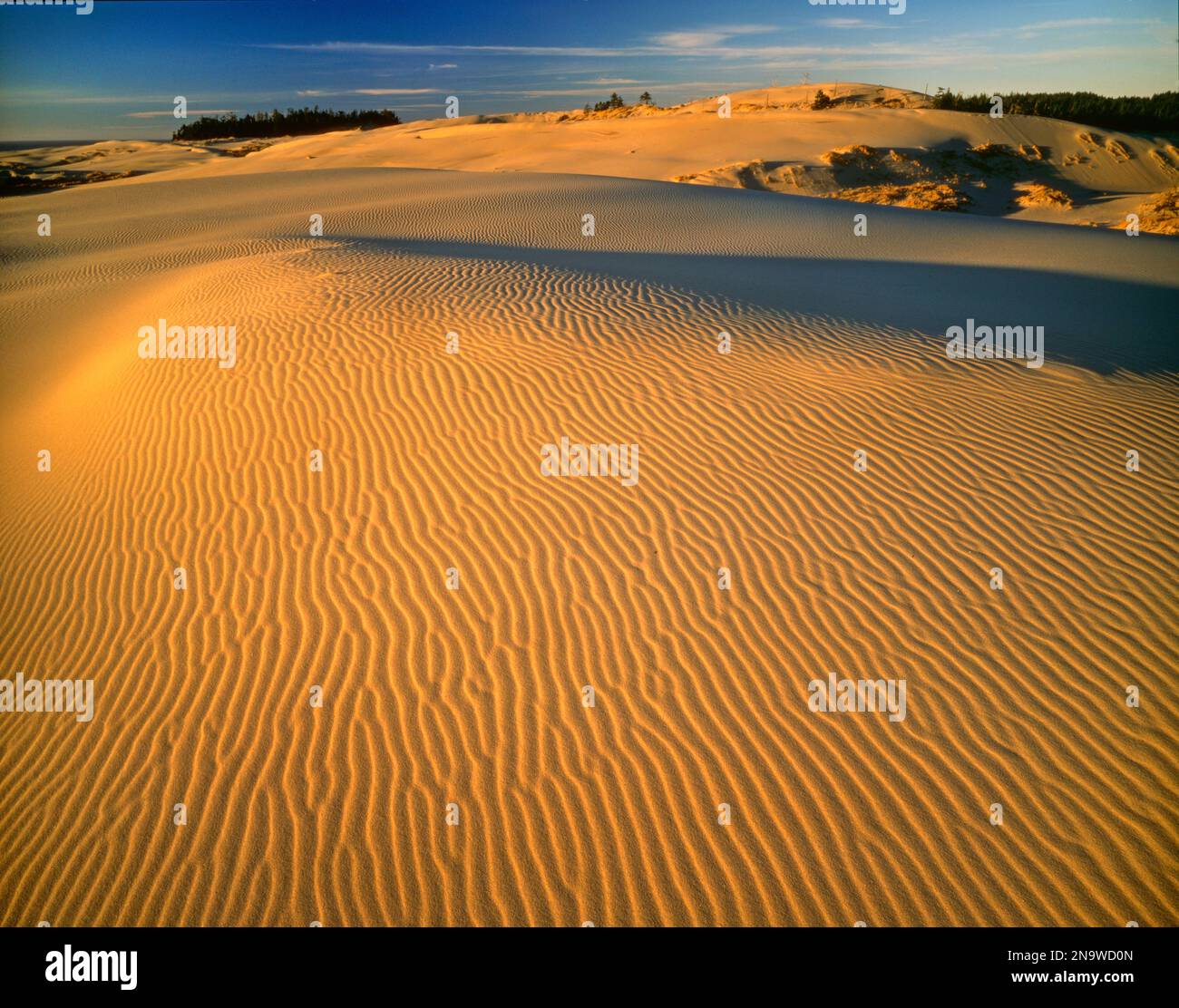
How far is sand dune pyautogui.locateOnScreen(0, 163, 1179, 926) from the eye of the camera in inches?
150

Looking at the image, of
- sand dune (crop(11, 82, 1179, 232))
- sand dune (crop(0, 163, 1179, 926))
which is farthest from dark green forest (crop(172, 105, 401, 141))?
sand dune (crop(0, 163, 1179, 926))

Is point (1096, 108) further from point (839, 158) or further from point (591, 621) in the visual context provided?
point (591, 621)

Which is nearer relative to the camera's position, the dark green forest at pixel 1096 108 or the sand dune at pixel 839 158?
the sand dune at pixel 839 158

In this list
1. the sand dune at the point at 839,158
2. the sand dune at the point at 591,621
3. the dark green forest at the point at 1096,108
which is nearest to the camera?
the sand dune at the point at 591,621

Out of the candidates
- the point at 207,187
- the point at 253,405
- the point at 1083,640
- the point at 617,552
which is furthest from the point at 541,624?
the point at 207,187

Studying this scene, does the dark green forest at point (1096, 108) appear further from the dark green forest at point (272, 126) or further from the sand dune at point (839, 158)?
the dark green forest at point (272, 126)

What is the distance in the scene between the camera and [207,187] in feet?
96.0

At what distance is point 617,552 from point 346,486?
9.51ft

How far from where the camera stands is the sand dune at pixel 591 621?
3803 mm

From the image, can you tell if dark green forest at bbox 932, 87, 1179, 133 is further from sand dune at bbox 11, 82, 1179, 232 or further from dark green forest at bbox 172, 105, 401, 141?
dark green forest at bbox 172, 105, 401, 141

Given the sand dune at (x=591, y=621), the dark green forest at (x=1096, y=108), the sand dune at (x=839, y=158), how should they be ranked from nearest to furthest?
1. the sand dune at (x=591, y=621)
2. the sand dune at (x=839, y=158)
3. the dark green forest at (x=1096, y=108)

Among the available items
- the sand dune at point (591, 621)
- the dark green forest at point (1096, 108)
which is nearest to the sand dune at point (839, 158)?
the dark green forest at point (1096, 108)

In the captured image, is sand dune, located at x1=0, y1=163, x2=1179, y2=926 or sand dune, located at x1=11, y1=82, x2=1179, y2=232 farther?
sand dune, located at x1=11, y1=82, x2=1179, y2=232

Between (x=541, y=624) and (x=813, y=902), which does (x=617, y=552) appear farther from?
(x=813, y=902)
